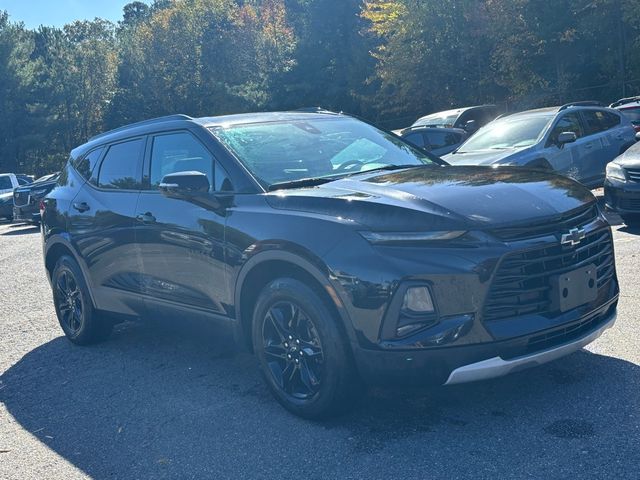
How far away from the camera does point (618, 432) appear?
12.9 feet

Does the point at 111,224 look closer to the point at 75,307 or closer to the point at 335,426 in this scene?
the point at 75,307

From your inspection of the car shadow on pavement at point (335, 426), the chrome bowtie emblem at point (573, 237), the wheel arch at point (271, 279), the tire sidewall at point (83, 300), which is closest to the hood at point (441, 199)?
the chrome bowtie emblem at point (573, 237)

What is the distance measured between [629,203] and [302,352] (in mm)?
6769

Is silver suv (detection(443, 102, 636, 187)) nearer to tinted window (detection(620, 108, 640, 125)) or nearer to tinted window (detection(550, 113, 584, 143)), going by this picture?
tinted window (detection(550, 113, 584, 143))

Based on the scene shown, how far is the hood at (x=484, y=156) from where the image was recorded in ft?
37.0

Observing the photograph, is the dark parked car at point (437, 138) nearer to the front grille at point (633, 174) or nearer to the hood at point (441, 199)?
the front grille at point (633, 174)

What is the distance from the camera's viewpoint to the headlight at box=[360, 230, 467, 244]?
3953 millimetres

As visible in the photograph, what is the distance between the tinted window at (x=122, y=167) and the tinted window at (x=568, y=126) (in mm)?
7760

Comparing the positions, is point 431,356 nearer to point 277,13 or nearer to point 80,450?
point 80,450

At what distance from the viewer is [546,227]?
162 inches

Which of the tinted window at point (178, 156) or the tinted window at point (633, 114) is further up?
the tinted window at point (178, 156)

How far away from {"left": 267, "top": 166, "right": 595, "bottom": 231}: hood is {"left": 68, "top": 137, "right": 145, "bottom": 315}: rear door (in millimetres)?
1666

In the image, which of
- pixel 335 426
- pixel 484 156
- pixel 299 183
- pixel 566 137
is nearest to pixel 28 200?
pixel 484 156

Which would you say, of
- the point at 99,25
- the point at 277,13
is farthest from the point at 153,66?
the point at 99,25
